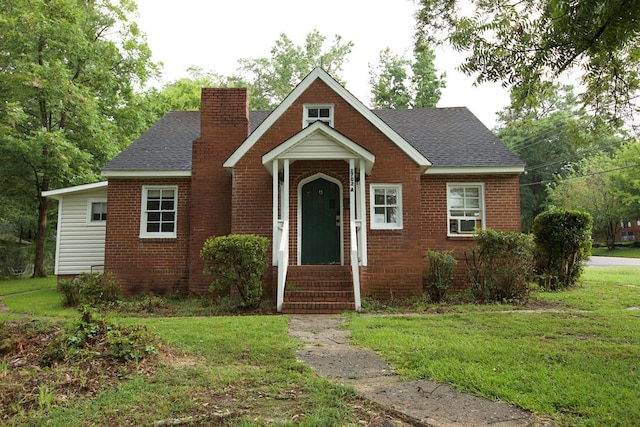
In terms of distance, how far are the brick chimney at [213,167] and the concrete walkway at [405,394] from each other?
6733mm

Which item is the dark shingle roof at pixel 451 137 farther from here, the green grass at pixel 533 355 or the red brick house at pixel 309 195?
the green grass at pixel 533 355

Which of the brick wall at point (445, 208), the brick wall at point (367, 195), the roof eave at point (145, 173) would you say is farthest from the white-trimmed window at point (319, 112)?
the roof eave at point (145, 173)

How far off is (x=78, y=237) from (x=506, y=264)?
12.8m

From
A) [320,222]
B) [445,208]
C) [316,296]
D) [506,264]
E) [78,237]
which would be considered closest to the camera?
[316,296]

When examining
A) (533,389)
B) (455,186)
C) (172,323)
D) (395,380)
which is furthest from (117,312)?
(455,186)

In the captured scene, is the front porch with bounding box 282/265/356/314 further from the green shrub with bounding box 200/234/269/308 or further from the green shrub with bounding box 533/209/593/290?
the green shrub with bounding box 533/209/593/290

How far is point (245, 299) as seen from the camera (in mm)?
9352

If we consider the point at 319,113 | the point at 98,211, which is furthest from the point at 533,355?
the point at 98,211

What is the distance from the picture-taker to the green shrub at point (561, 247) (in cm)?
1170

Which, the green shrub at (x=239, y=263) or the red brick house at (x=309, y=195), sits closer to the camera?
the green shrub at (x=239, y=263)

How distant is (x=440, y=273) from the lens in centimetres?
1029

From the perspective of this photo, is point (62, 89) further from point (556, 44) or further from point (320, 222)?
point (556, 44)

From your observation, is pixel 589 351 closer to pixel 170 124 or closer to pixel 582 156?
pixel 170 124

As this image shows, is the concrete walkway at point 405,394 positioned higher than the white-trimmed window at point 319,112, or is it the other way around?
the white-trimmed window at point 319,112
